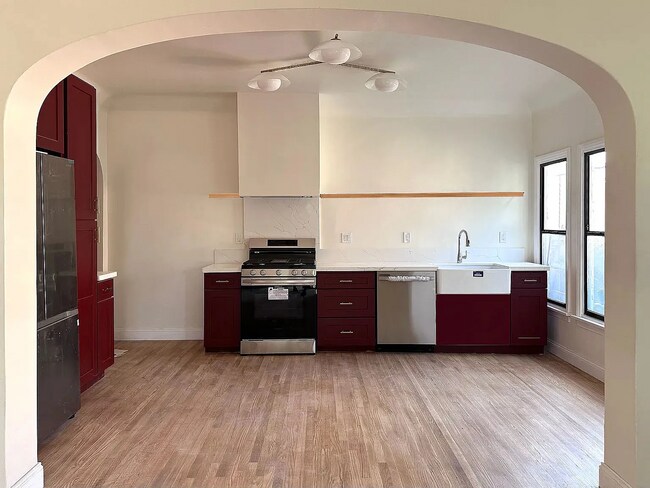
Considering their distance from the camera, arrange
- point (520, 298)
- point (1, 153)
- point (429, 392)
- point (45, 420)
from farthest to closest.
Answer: point (520, 298), point (429, 392), point (45, 420), point (1, 153)

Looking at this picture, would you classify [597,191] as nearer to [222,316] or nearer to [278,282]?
[278,282]

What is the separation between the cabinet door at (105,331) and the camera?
158 inches

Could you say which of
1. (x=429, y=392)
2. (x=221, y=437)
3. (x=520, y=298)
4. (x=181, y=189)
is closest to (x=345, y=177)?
(x=181, y=189)

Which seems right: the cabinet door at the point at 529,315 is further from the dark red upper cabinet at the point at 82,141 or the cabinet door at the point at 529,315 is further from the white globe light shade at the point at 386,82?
the dark red upper cabinet at the point at 82,141

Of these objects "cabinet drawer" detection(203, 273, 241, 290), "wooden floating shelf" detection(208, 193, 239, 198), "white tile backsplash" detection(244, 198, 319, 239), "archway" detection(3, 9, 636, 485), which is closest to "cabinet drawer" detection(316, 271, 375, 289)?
"white tile backsplash" detection(244, 198, 319, 239)

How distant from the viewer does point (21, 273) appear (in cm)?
230

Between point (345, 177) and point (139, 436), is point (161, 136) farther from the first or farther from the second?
point (139, 436)

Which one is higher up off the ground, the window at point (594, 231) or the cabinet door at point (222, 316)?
the window at point (594, 231)

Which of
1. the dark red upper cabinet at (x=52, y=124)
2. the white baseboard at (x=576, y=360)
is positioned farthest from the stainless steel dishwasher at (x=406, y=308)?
the dark red upper cabinet at (x=52, y=124)

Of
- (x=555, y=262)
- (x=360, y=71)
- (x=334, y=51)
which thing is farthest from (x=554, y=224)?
(x=334, y=51)

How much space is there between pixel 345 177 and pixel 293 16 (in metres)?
3.41

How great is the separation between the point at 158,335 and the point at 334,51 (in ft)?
12.1

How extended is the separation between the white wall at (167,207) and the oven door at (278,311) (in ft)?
2.92

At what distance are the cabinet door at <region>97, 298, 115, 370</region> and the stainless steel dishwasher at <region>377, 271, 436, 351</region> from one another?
2440 millimetres
